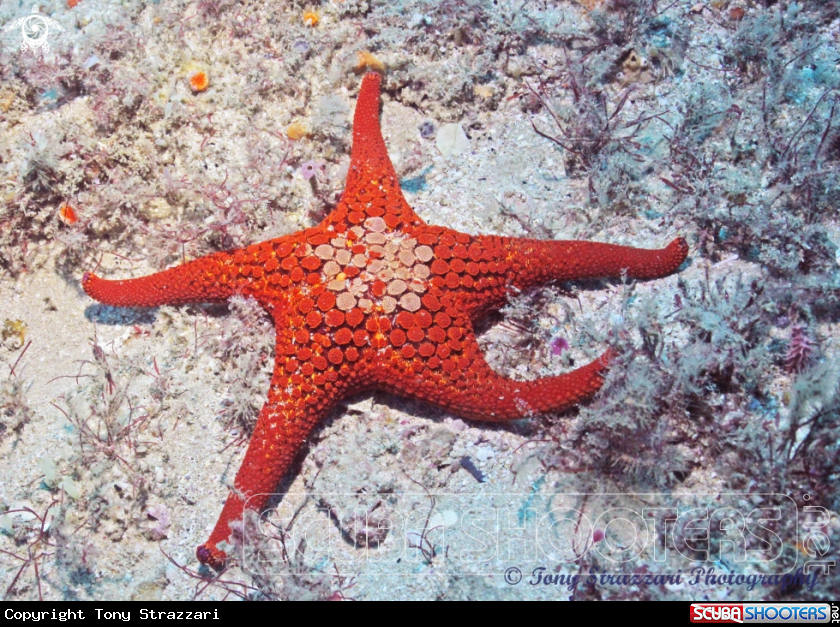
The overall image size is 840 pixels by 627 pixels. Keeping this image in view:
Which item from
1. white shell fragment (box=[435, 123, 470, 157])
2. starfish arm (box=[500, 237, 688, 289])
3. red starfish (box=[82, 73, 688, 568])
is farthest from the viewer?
white shell fragment (box=[435, 123, 470, 157])

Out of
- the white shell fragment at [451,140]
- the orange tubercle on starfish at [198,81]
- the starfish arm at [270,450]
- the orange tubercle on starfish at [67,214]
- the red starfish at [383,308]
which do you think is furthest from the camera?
the orange tubercle on starfish at [198,81]

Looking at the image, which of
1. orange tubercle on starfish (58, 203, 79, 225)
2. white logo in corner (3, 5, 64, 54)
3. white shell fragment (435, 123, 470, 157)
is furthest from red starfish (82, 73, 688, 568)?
white logo in corner (3, 5, 64, 54)

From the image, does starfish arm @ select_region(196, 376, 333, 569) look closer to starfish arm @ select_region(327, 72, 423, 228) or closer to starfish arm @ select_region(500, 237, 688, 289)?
starfish arm @ select_region(327, 72, 423, 228)

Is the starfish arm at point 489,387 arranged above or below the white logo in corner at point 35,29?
below

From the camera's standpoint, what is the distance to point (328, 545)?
3.57m

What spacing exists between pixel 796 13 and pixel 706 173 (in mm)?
1864

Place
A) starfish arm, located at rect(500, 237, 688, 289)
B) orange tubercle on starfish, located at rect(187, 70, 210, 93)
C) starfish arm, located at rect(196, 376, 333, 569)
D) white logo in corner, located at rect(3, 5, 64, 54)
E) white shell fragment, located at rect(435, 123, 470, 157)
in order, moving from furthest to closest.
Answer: white logo in corner, located at rect(3, 5, 64, 54) < orange tubercle on starfish, located at rect(187, 70, 210, 93) < white shell fragment, located at rect(435, 123, 470, 157) < starfish arm, located at rect(500, 237, 688, 289) < starfish arm, located at rect(196, 376, 333, 569)

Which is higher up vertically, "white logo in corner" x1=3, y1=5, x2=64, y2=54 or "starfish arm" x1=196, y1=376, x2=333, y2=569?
"white logo in corner" x1=3, y1=5, x2=64, y2=54

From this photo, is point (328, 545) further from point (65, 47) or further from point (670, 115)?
point (65, 47)

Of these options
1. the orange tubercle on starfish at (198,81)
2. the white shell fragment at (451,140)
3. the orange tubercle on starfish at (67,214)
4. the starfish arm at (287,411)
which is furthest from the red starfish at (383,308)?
the orange tubercle on starfish at (198,81)

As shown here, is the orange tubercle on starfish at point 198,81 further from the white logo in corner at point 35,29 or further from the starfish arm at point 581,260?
the starfish arm at point 581,260

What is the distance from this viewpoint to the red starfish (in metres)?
3.49

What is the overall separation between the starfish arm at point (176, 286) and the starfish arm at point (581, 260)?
192 centimetres

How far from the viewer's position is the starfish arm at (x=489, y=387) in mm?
3504
